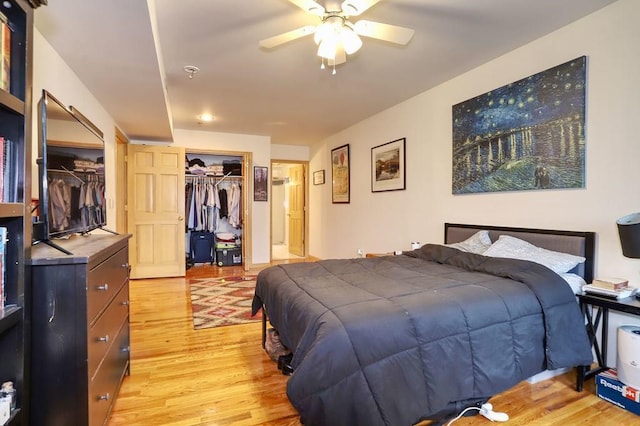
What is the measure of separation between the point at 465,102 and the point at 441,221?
1229 mm

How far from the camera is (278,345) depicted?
2.40 m

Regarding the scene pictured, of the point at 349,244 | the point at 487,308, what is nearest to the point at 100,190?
the point at 487,308

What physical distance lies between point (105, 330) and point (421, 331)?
4.89 ft

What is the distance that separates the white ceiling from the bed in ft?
5.37

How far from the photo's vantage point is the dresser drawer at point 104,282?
1310 mm

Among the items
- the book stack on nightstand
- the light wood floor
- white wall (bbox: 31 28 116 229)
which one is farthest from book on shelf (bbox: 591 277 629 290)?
white wall (bbox: 31 28 116 229)

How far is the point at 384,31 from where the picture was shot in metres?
2.01

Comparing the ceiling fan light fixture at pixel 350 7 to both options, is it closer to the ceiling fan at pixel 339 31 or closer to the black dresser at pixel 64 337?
the ceiling fan at pixel 339 31

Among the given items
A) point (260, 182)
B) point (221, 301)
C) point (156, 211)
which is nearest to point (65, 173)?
point (221, 301)

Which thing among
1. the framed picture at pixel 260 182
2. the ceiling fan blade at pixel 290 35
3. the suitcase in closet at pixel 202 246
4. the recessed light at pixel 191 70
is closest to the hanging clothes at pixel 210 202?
the suitcase in closet at pixel 202 246

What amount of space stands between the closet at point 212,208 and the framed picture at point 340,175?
1739mm

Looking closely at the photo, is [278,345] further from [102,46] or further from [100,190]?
[102,46]

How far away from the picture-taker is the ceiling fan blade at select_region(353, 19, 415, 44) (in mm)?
1962

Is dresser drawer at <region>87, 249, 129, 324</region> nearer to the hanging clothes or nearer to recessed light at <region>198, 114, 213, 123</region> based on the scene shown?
recessed light at <region>198, 114, 213, 123</region>
